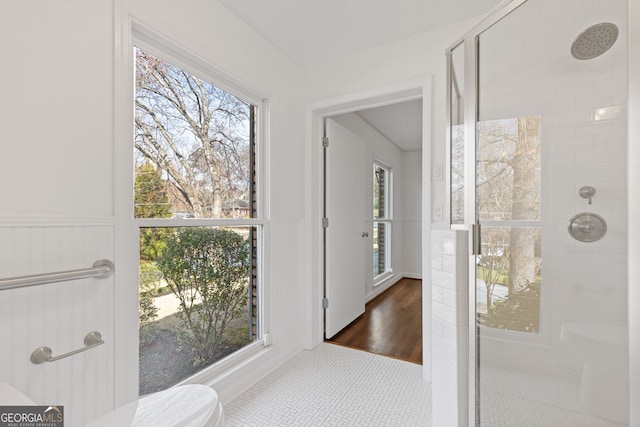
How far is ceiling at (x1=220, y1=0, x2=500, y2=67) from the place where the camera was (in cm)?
172

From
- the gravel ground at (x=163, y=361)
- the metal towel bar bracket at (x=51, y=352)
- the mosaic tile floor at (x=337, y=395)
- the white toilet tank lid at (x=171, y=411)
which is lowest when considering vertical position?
the mosaic tile floor at (x=337, y=395)

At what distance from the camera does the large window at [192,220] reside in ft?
4.62

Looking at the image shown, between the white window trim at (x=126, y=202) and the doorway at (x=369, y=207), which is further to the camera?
the doorway at (x=369, y=207)

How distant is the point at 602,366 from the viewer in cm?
98

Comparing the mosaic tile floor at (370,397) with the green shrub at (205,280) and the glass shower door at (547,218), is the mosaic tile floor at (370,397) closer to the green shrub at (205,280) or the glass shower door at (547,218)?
the glass shower door at (547,218)

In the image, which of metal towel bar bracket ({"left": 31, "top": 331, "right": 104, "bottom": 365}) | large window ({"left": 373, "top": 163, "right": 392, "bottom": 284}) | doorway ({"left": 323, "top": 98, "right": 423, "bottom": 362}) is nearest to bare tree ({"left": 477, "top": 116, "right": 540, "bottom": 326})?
doorway ({"left": 323, "top": 98, "right": 423, "bottom": 362})

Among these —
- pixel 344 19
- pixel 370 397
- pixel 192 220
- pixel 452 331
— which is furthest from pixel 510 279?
pixel 344 19

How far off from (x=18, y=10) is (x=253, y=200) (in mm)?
1330

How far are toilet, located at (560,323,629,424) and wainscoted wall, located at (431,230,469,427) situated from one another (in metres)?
0.35

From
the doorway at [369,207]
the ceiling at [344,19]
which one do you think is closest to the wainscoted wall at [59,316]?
the ceiling at [344,19]

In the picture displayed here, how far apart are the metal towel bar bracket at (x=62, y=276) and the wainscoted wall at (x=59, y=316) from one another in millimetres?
69

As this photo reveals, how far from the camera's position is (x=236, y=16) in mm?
1806

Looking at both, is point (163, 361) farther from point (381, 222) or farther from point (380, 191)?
point (380, 191)

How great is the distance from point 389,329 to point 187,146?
2434mm
